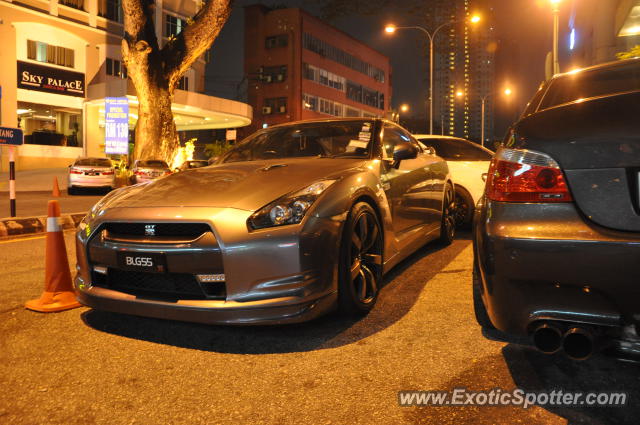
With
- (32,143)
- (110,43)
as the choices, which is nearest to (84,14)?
(110,43)

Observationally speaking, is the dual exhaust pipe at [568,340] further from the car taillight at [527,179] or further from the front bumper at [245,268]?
the front bumper at [245,268]

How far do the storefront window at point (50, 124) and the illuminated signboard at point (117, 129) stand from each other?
29.3 ft

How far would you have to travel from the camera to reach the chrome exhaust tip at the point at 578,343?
1963 millimetres

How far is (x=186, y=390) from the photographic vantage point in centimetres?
244

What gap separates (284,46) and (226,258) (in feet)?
173

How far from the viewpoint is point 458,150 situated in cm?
767

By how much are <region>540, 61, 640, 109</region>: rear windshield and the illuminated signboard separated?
69.7ft

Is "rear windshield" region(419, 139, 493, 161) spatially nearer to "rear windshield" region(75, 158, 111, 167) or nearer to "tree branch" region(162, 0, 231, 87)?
"tree branch" region(162, 0, 231, 87)

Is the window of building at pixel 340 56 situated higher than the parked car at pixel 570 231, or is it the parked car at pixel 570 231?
the window of building at pixel 340 56

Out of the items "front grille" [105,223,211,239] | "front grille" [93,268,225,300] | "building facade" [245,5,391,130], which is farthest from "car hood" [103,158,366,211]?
"building facade" [245,5,391,130]

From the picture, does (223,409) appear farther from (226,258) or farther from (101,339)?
(101,339)

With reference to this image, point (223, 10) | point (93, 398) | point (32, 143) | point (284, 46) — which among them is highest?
point (284, 46)

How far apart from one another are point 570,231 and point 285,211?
1.46 meters

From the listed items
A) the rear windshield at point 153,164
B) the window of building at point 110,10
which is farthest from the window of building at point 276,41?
the rear windshield at point 153,164
